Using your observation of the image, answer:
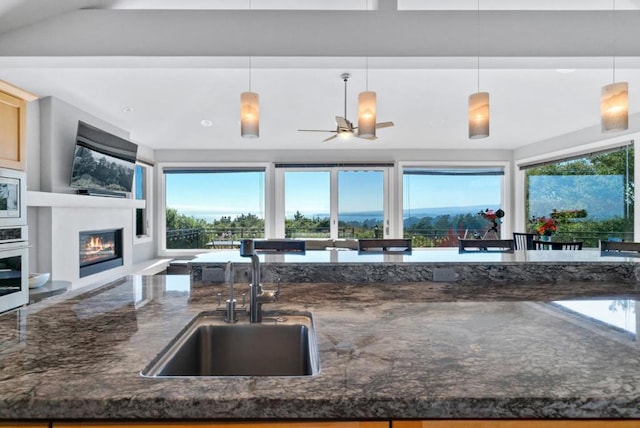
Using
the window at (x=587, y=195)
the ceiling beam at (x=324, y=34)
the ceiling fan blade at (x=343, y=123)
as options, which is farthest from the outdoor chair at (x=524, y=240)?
the ceiling fan blade at (x=343, y=123)

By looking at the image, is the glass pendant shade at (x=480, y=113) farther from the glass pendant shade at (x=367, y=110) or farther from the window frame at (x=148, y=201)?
the window frame at (x=148, y=201)

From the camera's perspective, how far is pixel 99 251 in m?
4.64

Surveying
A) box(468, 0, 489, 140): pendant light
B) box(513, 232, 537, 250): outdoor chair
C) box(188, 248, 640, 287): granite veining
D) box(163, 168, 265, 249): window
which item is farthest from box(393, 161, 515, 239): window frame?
box(188, 248, 640, 287): granite veining

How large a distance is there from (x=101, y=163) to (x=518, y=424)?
5050mm

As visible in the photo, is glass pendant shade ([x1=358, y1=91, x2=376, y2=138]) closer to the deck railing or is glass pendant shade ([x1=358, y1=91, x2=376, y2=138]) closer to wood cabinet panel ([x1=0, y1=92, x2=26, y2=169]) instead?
wood cabinet panel ([x1=0, y1=92, x2=26, y2=169])

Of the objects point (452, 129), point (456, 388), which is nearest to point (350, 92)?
point (452, 129)

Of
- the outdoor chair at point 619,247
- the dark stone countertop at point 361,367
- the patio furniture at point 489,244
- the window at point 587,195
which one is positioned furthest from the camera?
the window at point 587,195

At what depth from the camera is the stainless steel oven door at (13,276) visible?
249 cm

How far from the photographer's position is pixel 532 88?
13.5 ft

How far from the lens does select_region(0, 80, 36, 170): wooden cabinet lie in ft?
9.14

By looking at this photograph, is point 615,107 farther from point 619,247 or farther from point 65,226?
point 65,226

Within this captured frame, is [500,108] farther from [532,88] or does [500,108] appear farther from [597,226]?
[597,226]

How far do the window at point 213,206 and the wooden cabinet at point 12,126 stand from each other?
3.44 meters

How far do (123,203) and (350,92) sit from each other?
136 inches
